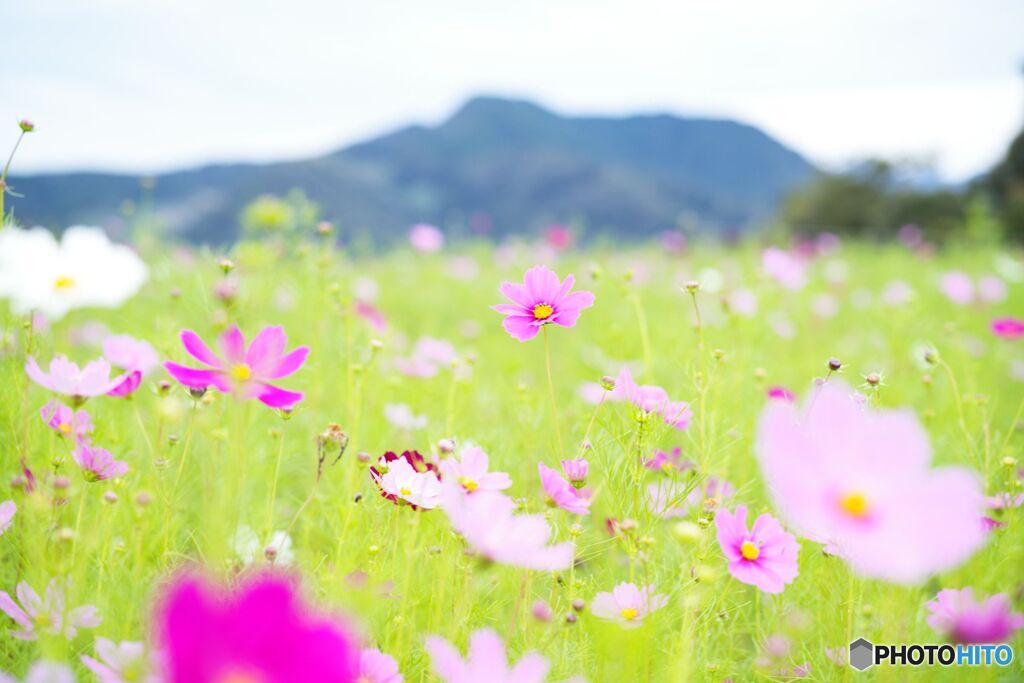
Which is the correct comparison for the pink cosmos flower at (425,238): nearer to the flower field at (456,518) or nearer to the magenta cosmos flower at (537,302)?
the flower field at (456,518)

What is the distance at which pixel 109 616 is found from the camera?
23.0 inches

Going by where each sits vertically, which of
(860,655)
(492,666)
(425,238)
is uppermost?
(425,238)

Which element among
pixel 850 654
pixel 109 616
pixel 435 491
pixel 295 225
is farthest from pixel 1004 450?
pixel 295 225

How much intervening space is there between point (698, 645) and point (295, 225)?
4.59 ft

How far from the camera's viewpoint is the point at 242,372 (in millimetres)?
532

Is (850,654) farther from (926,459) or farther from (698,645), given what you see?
(926,459)

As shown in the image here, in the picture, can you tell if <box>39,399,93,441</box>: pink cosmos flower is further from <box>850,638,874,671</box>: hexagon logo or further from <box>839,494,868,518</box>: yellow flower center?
<box>850,638,874,671</box>: hexagon logo

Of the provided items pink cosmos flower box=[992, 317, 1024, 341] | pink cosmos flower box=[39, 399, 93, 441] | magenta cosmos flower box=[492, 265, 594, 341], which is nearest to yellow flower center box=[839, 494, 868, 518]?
magenta cosmos flower box=[492, 265, 594, 341]

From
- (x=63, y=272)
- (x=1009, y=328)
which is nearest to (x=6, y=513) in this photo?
(x=63, y=272)

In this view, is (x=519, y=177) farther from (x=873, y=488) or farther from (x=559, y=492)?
(x=873, y=488)

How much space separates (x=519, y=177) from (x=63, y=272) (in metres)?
33.9

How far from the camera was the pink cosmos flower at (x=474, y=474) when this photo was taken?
0.62 m

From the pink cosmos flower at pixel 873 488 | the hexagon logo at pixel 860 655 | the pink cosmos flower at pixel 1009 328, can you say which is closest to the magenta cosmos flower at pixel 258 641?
the pink cosmos flower at pixel 873 488

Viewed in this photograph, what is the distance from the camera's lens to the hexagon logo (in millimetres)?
637
